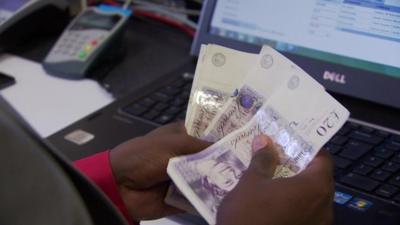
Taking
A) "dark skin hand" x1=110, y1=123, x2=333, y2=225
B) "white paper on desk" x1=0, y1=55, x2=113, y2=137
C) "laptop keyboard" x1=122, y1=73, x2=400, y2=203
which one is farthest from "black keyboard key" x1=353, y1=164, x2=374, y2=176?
"white paper on desk" x1=0, y1=55, x2=113, y2=137

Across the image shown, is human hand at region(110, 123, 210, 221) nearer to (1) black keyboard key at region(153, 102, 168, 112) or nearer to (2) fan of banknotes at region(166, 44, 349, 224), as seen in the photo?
(2) fan of banknotes at region(166, 44, 349, 224)

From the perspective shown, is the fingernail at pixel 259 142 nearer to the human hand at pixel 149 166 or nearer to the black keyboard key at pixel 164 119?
the human hand at pixel 149 166

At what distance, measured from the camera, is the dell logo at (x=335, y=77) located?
2.74 ft

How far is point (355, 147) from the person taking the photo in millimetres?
728

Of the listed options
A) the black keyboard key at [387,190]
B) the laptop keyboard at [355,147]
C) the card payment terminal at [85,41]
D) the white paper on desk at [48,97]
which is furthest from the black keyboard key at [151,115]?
the black keyboard key at [387,190]

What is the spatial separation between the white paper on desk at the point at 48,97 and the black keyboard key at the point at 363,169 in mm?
396

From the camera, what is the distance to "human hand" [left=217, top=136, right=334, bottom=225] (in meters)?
0.49

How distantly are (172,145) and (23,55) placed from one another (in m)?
0.57

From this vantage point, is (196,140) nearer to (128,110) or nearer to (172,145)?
(172,145)

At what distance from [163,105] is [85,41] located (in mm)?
264

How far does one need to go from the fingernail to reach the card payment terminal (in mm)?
487

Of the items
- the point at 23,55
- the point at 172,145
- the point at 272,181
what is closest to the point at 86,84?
the point at 23,55

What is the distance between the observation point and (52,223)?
40cm

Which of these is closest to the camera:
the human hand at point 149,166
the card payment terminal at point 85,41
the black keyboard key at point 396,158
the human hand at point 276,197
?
the human hand at point 276,197
